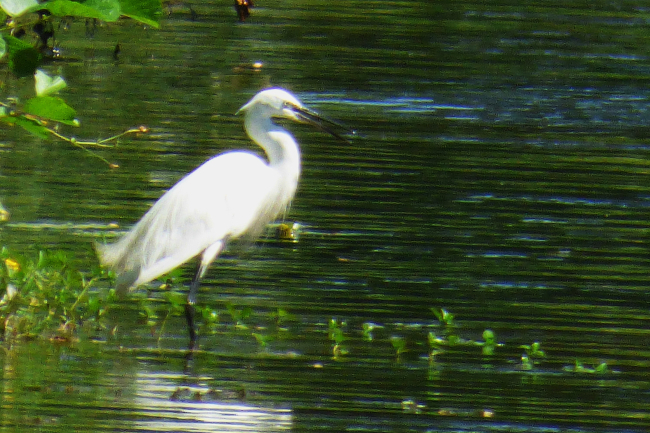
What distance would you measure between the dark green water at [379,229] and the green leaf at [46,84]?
1.61m

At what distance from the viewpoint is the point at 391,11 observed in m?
18.6

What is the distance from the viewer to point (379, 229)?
855 cm

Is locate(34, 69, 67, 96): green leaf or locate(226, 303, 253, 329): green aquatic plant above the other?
locate(34, 69, 67, 96): green leaf

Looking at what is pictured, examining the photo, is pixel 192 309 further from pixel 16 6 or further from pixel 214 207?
pixel 16 6

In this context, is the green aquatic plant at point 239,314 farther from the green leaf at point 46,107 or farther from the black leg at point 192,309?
the green leaf at point 46,107

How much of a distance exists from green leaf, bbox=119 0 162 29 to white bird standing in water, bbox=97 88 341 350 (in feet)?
8.90

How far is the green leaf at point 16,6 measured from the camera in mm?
3656

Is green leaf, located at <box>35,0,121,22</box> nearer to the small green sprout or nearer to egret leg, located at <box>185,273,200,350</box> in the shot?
egret leg, located at <box>185,273,200,350</box>

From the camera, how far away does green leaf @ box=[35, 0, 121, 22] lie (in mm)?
3600

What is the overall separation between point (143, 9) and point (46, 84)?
1.24 ft

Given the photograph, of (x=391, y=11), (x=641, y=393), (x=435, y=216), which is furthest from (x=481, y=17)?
(x=641, y=393)

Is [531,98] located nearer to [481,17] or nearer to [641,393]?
[481,17]

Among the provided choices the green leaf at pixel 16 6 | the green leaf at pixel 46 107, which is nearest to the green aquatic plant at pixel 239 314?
the green leaf at pixel 46 107

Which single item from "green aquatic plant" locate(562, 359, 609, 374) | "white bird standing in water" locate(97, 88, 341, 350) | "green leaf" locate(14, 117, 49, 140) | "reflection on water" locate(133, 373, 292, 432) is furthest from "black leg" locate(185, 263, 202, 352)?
"green leaf" locate(14, 117, 49, 140)
